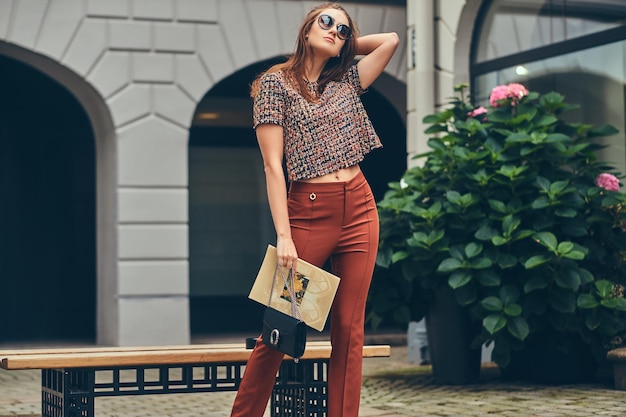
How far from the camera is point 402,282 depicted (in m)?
8.66

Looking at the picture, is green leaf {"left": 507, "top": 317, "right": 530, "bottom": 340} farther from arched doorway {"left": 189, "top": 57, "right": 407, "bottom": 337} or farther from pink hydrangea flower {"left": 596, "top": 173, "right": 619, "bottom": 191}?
arched doorway {"left": 189, "top": 57, "right": 407, "bottom": 337}

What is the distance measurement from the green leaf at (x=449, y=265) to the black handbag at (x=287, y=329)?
143 inches

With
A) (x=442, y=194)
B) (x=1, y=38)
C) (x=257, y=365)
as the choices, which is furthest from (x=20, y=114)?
(x=257, y=365)

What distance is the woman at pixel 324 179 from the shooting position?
4.68 metres

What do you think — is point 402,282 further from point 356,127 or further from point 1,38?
point 1,38

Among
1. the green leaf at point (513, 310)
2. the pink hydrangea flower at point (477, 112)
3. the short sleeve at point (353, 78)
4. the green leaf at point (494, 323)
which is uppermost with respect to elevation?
the pink hydrangea flower at point (477, 112)

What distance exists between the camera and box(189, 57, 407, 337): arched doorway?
586 inches

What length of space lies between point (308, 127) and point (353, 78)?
0.35m

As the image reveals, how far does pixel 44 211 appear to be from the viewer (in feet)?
45.4

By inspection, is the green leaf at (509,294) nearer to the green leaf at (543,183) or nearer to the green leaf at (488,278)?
the green leaf at (488,278)

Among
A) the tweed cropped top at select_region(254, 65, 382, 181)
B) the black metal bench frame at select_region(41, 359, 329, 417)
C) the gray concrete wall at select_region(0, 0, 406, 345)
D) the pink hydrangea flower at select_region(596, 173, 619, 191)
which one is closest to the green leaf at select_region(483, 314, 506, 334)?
the pink hydrangea flower at select_region(596, 173, 619, 191)

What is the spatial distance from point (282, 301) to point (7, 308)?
9666 mm

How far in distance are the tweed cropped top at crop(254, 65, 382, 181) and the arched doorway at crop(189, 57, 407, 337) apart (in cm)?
997

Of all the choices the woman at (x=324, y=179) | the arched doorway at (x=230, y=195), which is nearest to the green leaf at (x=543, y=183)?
the woman at (x=324, y=179)
